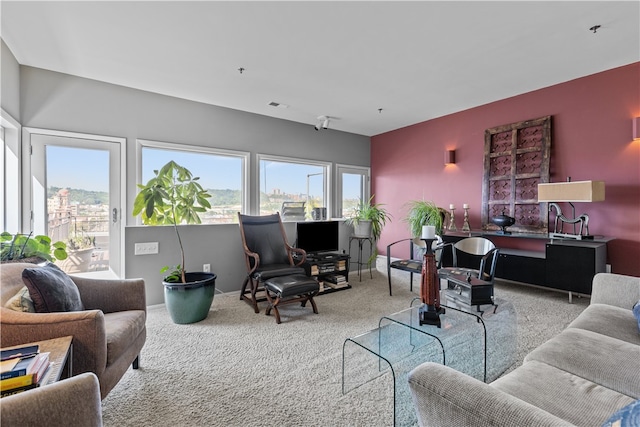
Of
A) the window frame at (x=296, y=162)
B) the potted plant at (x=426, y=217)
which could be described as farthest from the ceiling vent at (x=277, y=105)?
the potted plant at (x=426, y=217)

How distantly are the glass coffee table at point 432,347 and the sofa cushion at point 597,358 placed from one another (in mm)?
605

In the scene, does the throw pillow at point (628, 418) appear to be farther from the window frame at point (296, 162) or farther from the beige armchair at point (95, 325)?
the window frame at point (296, 162)

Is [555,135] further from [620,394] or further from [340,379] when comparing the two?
[340,379]

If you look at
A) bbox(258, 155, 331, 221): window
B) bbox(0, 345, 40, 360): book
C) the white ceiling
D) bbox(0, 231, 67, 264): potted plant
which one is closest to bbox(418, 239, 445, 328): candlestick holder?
the white ceiling

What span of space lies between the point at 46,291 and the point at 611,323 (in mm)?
3167

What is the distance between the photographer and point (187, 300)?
9.54ft

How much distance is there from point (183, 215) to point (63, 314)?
1907 mm

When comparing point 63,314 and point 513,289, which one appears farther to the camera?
point 513,289

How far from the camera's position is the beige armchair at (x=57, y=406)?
0.85 metres

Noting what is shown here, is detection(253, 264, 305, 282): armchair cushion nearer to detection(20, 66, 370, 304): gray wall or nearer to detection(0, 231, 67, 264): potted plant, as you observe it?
detection(20, 66, 370, 304): gray wall

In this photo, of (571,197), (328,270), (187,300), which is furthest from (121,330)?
(571,197)

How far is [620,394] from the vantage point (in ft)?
3.84

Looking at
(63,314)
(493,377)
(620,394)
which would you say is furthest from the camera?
(493,377)

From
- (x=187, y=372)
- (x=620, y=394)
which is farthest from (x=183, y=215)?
(x=620, y=394)
